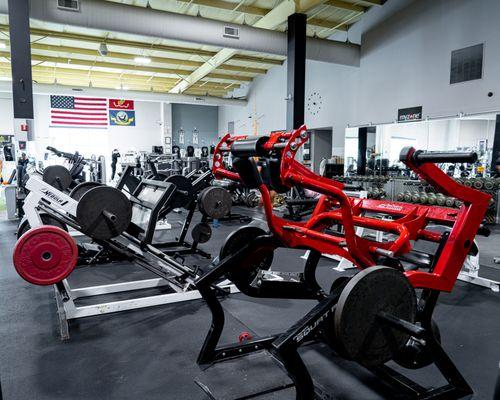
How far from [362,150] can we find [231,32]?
430 centimetres

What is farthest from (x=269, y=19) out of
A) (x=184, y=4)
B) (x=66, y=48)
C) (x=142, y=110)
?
(x=142, y=110)

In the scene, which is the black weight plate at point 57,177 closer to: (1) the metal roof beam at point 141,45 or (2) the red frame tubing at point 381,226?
(1) the metal roof beam at point 141,45

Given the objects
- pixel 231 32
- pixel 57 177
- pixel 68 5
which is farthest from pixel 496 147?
pixel 68 5

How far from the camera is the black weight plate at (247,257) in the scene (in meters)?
2.13

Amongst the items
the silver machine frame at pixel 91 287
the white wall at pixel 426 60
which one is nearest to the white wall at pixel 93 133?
the white wall at pixel 426 60

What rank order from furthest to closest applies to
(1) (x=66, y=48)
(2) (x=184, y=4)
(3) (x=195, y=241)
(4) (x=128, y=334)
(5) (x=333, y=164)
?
(1) (x=66, y=48) → (5) (x=333, y=164) → (2) (x=184, y=4) → (3) (x=195, y=241) → (4) (x=128, y=334)

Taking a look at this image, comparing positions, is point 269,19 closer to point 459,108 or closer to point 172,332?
point 459,108

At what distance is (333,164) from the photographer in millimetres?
8898

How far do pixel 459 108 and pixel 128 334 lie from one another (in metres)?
7.27

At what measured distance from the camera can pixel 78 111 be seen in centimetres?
1587

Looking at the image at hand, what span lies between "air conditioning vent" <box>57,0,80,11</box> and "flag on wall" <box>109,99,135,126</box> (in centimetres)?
1021

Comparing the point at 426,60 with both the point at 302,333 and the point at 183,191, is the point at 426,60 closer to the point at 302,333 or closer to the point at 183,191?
the point at 183,191

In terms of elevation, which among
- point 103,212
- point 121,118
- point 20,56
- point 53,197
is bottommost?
point 103,212

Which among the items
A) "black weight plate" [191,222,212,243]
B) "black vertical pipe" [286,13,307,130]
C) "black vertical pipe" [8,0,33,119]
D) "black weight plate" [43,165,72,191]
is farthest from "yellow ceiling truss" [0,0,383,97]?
"black weight plate" [191,222,212,243]
